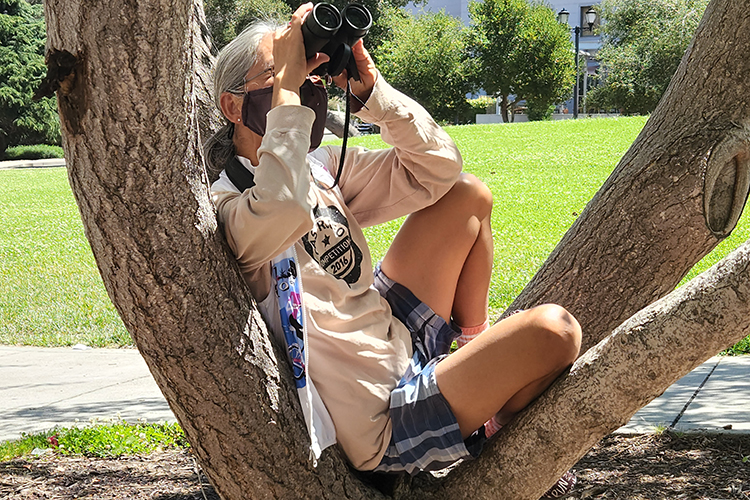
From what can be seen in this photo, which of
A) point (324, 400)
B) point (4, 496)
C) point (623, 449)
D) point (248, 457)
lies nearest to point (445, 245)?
point (324, 400)

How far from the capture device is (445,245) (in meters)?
2.60

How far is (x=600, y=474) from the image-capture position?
10.5 ft

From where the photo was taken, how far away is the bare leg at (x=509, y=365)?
6.96 feet

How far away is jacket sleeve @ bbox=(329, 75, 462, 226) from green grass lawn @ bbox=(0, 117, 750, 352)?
3241 mm

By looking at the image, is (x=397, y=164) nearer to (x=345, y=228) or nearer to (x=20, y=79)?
(x=345, y=228)

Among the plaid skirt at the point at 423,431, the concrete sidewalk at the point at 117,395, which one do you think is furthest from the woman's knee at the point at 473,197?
the concrete sidewalk at the point at 117,395

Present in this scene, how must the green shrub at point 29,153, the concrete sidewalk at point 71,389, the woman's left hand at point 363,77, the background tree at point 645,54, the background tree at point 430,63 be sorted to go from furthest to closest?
the green shrub at point 29,153, the background tree at point 430,63, the background tree at point 645,54, the concrete sidewalk at point 71,389, the woman's left hand at point 363,77

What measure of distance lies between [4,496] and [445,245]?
207 cm

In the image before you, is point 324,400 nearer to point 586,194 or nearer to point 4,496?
point 4,496

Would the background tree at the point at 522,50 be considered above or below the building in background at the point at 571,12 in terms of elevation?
below

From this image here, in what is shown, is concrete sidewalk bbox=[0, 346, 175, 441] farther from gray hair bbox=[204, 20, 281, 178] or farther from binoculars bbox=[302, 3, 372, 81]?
binoculars bbox=[302, 3, 372, 81]

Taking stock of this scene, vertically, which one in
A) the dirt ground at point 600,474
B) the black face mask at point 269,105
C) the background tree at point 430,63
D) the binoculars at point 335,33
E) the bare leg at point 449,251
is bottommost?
the dirt ground at point 600,474

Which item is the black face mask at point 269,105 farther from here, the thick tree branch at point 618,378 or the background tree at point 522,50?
the background tree at point 522,50

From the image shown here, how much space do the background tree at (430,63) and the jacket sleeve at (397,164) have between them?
2425 cm
